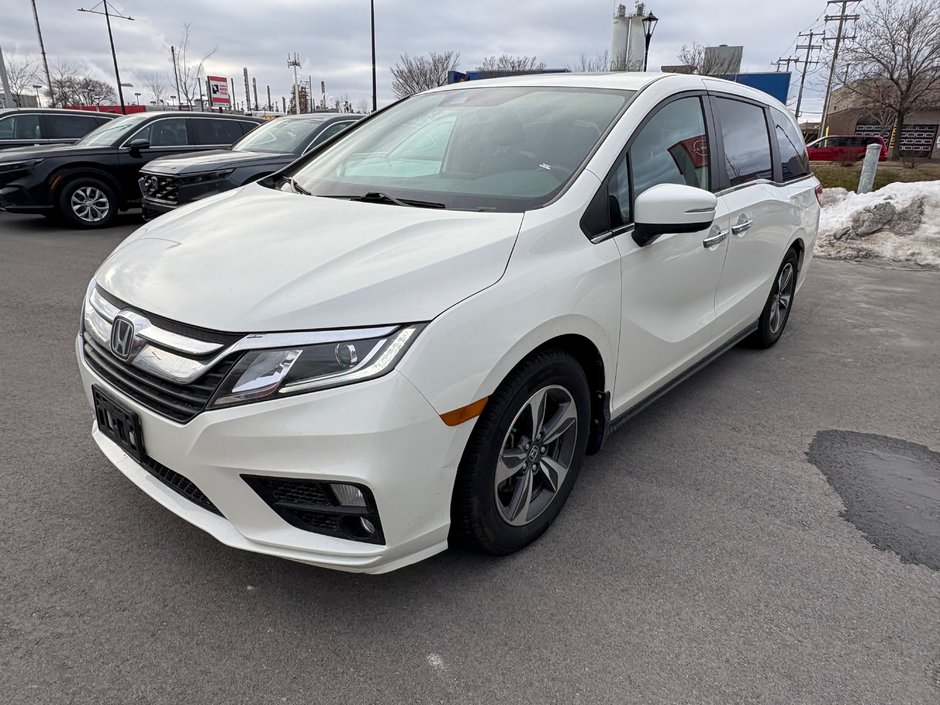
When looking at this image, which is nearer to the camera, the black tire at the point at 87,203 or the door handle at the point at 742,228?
the door handle at the point at 742,228

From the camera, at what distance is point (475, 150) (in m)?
2.93

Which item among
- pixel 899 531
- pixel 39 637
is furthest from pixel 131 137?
pixel 899 531

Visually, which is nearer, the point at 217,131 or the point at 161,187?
the point at 161,187

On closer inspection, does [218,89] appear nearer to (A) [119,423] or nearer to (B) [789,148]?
(B) [789,148]

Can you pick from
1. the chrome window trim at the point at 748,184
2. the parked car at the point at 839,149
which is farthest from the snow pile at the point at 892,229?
the parked car at the point at 839,149

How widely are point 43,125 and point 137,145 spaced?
4.05m

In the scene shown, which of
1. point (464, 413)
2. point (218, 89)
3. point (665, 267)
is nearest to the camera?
point (464, 413)

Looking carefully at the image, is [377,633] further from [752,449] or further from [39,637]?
[752,449]

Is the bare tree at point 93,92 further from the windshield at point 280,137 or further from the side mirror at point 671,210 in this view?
the side mirror at point 671,210

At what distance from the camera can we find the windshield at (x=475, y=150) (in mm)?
2570

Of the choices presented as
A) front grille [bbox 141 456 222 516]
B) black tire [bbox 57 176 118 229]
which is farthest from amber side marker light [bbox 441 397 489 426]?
black tire [bbox 57 176 118 229]

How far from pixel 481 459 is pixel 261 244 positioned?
1.06m

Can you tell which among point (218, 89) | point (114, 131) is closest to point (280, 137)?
point (114, 131)

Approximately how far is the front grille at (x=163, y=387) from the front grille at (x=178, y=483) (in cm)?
22
